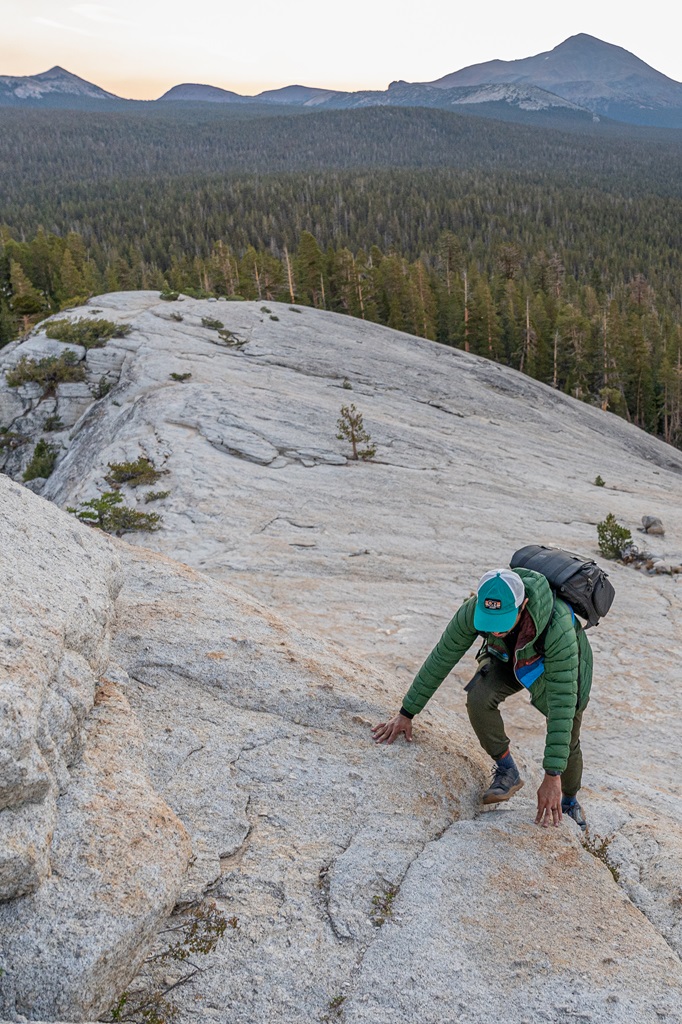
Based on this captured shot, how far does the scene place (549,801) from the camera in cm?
565

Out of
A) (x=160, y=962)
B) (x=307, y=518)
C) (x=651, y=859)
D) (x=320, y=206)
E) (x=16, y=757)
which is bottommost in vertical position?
(x=307, y=518)

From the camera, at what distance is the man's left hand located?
5656mm

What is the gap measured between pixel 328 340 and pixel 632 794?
3598 centimetres

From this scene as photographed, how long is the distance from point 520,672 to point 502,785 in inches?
43.0

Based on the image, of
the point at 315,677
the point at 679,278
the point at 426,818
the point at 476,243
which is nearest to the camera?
the point at 426,818

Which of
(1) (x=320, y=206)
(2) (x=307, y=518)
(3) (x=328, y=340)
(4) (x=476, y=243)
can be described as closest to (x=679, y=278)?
(4) (x=476, y=243)

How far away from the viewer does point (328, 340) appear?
134 ft

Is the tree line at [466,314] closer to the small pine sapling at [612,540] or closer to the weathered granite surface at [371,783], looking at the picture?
the small pine sapling at [612,540]

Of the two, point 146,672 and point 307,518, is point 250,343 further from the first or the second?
point 146,672

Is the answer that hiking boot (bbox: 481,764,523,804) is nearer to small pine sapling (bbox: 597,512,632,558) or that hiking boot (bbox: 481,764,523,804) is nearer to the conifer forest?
small pine sapling (bbox: 597,512,632,558)

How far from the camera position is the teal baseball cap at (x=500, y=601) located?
5465 millimetres

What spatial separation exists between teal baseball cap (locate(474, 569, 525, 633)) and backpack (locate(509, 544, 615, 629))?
1.56 ft

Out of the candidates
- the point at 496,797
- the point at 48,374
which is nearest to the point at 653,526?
the point at 496,797

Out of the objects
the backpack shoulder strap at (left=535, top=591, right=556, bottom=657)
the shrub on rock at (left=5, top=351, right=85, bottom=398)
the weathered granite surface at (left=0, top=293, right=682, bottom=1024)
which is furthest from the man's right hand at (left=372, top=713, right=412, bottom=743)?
the shrub on rock at (left=5, top=351, right=85, bottom=398)
